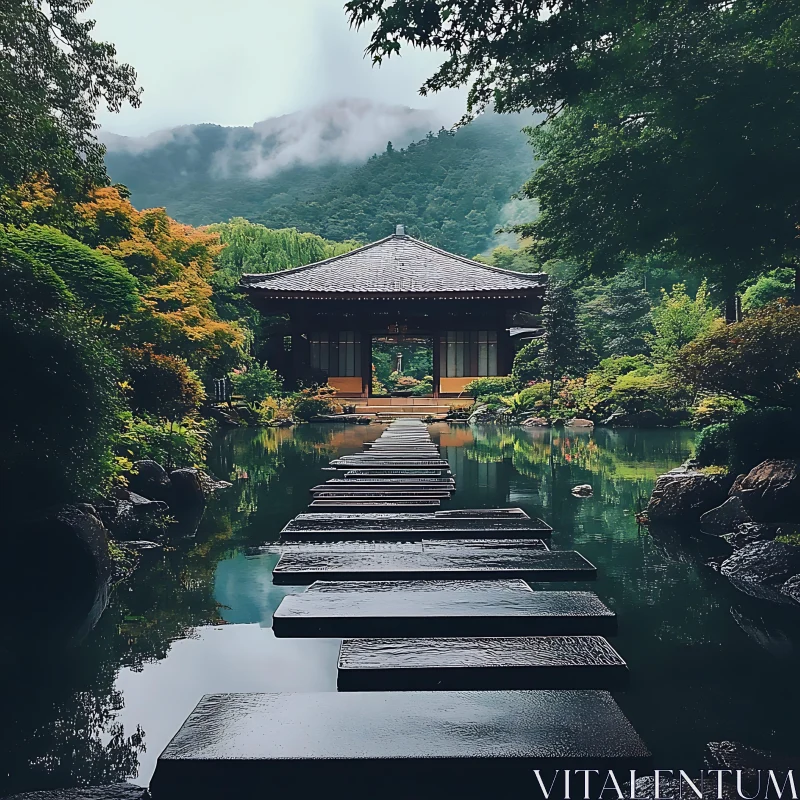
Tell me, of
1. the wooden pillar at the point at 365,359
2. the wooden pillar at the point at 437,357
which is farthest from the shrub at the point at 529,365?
the wooden pillar at the point at 365,359

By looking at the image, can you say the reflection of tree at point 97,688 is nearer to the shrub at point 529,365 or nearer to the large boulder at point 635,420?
the large boulder at point 635,420

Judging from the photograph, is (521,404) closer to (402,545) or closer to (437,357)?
(437,357)

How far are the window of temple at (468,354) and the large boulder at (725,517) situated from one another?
17661 millimetres

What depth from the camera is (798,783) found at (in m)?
1.86

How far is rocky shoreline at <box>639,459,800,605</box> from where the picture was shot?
4.09 metres

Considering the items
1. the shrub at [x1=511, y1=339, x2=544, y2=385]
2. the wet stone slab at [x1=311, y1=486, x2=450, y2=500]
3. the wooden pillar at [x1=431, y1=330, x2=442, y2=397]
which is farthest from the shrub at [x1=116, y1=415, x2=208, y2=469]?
the wooden pillar at [x1=431, y1=330, x2=442, y2=397]

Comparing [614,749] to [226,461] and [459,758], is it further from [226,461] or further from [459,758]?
[226,461]

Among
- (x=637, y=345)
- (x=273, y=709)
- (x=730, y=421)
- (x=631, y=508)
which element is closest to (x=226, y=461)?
(x=631, y=508)

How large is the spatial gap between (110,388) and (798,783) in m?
4.25

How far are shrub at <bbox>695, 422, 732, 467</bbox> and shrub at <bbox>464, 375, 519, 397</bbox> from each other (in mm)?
14451

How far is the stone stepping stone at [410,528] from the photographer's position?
4.28 m

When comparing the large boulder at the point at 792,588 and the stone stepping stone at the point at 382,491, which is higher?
the stone stepping stone at the point at 382,491

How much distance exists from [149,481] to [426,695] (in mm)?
5095

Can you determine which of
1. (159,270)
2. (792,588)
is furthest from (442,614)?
(159,270)
